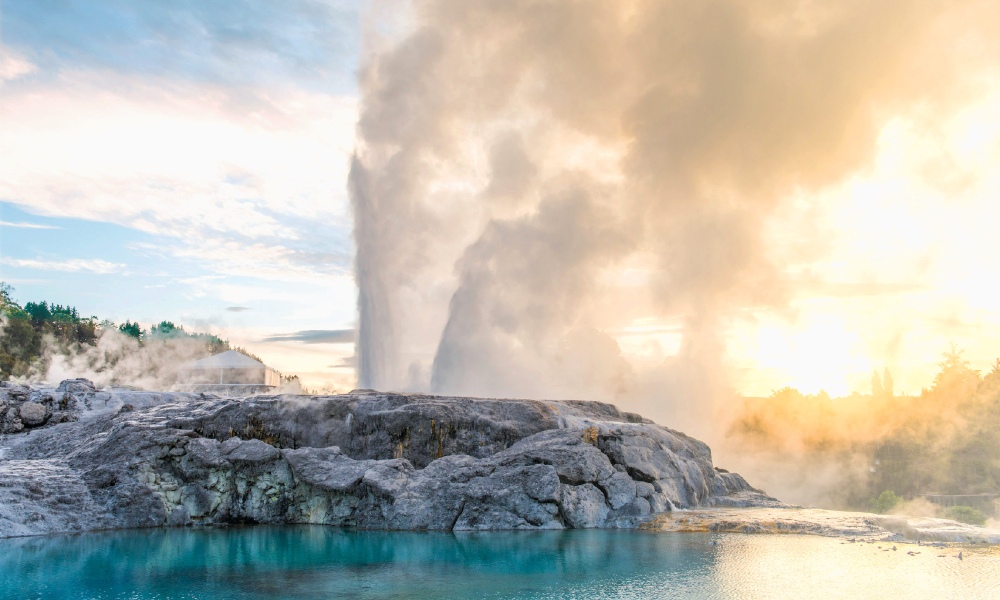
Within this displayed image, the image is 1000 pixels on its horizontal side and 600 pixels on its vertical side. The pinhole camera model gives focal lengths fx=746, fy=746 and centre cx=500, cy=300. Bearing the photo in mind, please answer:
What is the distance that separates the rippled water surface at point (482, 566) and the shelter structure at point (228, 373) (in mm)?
30722

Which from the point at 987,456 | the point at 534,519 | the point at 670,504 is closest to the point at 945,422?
the point at 987,456

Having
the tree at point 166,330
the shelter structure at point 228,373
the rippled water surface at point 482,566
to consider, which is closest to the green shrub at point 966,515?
the rippled water surface at point 482,566

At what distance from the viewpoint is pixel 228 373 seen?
57.0 metres

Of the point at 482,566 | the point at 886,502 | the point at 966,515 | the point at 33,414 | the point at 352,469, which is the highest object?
the point at 33,414

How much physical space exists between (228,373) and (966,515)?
53.7m

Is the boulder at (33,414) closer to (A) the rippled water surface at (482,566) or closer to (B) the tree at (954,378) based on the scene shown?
(A) the rippled water surface at (482,566)

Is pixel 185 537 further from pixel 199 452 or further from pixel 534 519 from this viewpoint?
pixel 534 519

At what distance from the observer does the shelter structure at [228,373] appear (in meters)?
56.2

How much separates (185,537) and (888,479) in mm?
64595

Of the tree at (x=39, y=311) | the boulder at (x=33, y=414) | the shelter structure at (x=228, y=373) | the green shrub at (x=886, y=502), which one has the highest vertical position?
the tree at (x=39, y=311)

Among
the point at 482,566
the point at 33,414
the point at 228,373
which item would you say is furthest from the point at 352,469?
the point at 228,373

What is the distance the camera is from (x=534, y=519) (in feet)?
90.3

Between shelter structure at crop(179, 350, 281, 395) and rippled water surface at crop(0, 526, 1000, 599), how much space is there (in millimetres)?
30722

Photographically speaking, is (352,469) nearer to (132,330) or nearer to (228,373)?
(228,373)
